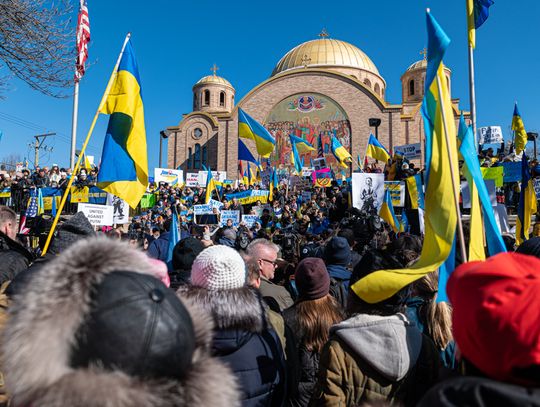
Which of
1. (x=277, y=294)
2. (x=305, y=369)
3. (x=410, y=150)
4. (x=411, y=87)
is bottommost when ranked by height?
(x=305, y=369)

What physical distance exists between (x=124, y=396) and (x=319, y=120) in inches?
1511

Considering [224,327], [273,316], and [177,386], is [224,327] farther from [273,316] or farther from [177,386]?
[177,386]

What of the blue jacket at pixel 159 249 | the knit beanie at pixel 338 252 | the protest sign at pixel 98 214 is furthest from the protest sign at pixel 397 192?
the protest sign at pixel 98 214

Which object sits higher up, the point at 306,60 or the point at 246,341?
the point at 306,60

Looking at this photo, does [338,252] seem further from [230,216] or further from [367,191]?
[230,216]

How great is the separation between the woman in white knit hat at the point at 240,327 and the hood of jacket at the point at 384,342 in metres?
0.39

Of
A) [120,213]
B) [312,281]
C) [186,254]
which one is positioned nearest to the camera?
[312,281]

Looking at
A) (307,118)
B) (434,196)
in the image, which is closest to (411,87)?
(307,118)

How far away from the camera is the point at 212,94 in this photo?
4956 cm

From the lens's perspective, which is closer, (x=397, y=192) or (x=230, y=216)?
(x=397, y=192)

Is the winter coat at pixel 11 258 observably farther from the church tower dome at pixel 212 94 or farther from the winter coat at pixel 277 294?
the church tower dome at pixel 212 94

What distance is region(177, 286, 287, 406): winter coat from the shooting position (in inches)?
86.7

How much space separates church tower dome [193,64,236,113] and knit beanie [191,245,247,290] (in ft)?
158

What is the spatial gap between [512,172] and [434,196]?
403 inches
